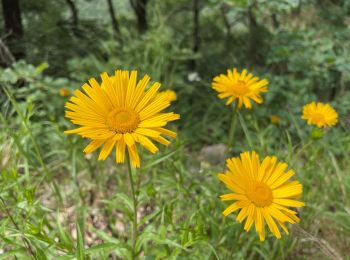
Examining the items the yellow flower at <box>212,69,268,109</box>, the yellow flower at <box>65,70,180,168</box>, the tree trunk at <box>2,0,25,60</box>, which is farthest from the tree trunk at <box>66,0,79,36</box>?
the yellow flower at <box>65,70,180,168</box>

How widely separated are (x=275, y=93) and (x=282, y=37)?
431mm

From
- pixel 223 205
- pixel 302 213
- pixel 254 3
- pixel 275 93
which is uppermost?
pixel 254 3

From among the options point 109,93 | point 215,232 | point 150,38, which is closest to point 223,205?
point 215,232

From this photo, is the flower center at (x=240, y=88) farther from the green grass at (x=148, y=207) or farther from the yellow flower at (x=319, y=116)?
the yellow flower at (x=319, y=116)

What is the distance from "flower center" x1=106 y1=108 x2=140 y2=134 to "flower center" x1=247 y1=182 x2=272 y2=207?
15.6 inches

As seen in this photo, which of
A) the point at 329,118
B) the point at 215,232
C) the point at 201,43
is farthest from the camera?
the point at 201,43

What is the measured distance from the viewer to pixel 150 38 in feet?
10.5

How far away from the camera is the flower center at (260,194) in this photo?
110cm

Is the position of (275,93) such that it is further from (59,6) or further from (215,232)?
(59,6)

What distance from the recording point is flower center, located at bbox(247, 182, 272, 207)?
3.60 ft

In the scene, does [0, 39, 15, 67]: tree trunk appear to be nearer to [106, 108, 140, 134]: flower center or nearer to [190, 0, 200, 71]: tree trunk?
[106, 108, 140, 134]: flower center

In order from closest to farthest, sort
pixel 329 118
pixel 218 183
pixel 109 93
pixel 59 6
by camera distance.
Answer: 1. pixel 109 93
2. pixel 329 118
3. pixel 218 183
4. pixel 59 6

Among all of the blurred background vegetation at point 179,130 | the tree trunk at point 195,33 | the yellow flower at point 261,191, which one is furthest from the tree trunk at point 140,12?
the yellow flower at point 261,191

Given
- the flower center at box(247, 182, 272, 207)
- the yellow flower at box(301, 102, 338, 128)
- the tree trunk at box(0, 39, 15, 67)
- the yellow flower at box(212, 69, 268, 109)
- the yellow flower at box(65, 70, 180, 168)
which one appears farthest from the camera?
the tree trunk at box(0, 39, 15, 67)
